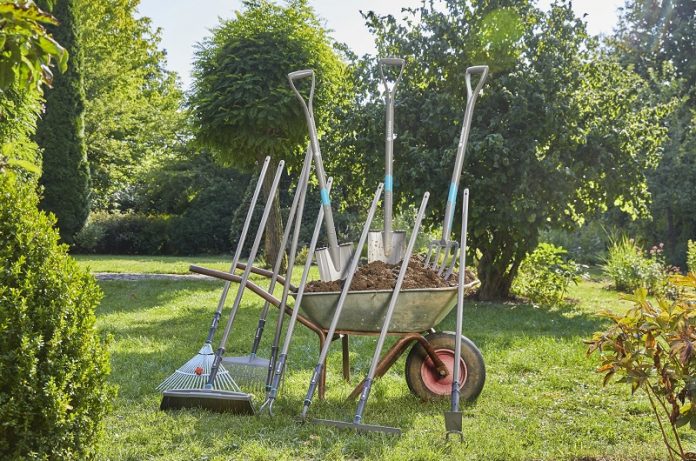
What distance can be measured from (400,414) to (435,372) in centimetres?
38

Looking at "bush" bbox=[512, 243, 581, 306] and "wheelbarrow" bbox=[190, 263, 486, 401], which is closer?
"wheelbarrow" bbox=[190, 263, 486, 401]

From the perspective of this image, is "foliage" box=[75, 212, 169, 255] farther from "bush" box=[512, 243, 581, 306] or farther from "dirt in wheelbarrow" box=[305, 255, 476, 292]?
"dirt in wheelbarrow" box=[305, 255, 476, 292]

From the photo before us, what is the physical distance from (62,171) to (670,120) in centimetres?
1237

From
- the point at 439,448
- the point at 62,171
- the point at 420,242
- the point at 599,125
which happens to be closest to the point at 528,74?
the point at 599,125

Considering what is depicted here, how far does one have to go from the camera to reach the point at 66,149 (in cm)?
1449

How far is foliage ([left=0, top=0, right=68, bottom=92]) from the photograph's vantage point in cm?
189

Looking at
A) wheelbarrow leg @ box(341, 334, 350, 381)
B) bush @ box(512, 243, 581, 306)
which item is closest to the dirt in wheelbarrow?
wheelbarrow leg @ box(341, 334, 350, 381)

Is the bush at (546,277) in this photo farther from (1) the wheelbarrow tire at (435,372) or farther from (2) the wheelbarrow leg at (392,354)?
(2) the wheelbarrow leg at (392,354)

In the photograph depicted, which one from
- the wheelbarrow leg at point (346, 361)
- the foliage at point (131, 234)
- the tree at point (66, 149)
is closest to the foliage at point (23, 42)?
the wheelbarrow leg at point (346, 361)

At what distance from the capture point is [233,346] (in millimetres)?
5434

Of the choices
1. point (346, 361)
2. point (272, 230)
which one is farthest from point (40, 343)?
point (272, 230)

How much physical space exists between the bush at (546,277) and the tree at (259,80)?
3.04m

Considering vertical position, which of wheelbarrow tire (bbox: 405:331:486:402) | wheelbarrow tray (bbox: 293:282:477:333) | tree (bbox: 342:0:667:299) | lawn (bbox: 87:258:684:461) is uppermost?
tree (bbox: 342:0:667:299)

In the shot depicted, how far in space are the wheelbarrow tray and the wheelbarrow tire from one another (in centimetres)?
17
